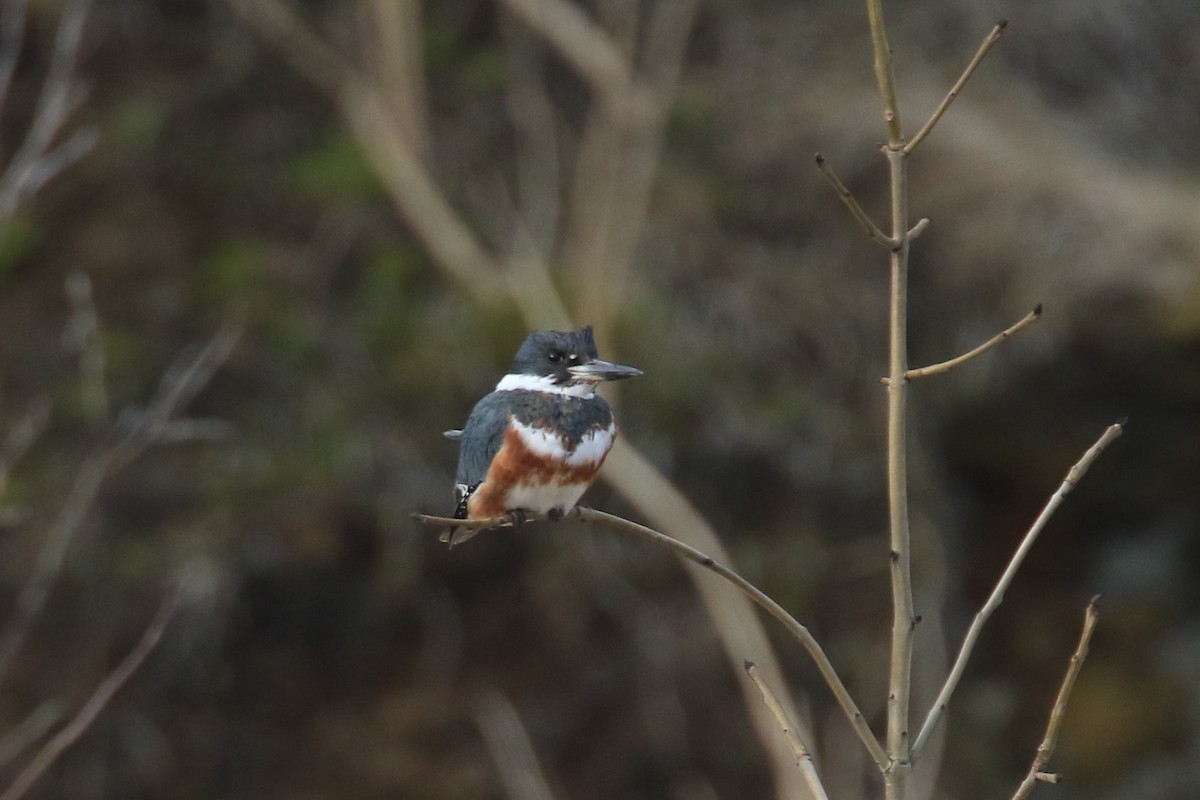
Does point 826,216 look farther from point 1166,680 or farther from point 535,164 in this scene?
point 1166,680

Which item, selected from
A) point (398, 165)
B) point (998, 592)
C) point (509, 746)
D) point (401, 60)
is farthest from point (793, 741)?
point (401, 60)

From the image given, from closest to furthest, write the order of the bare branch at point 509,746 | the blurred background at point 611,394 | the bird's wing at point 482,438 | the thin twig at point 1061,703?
the thin twig at point 1061,703 → the bird's wing at point 482,438 → the bare branch at point 509,746 → the blurred background at point 611,394

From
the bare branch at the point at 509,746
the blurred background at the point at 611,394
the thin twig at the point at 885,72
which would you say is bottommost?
the bare branch at the point at 509,746

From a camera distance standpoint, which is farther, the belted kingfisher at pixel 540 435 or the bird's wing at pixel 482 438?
the bird's wing at pixel 482 438

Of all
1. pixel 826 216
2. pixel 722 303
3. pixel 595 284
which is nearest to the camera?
pixel 595 284

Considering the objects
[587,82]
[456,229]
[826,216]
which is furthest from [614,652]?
[587,82]

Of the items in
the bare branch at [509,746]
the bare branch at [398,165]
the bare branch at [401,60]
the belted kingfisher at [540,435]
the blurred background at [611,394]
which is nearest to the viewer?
the belted kingfisher at [540,435]

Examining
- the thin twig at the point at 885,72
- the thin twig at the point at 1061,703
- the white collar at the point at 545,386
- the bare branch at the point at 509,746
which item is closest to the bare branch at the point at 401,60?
the bare branch at the point at 509,746

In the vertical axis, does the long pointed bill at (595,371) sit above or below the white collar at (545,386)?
above

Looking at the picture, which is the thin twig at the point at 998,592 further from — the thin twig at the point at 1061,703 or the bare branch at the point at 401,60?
the bare branch at the point at 401,60

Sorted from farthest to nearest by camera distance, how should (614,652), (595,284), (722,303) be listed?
(722,303) → (614,652) → (595,284)
